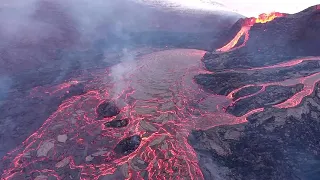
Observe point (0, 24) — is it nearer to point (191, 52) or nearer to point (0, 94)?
point (0, 94)

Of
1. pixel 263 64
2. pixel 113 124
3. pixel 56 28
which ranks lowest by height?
pixel 113 124

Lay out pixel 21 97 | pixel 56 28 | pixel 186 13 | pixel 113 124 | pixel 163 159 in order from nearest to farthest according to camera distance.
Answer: pixel 163 159
pixel 113 124
pixel 21 97
pixel 56 28
pixel 186 13

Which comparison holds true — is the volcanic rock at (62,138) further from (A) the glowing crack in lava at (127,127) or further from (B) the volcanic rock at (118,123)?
(B) the volcanic rock at (118,123)

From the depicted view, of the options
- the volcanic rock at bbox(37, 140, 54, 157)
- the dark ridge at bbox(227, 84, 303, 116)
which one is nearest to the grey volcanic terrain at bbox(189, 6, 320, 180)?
the dark ridge at bbox(227, 84, 303, 116)

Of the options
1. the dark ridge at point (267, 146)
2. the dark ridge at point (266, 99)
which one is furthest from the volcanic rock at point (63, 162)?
the dark ridge at point (266, 99)

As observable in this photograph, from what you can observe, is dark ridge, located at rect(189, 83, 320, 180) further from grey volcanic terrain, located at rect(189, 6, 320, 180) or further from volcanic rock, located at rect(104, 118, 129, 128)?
volcanic rock, located at rect(104, 118, 129, 128)

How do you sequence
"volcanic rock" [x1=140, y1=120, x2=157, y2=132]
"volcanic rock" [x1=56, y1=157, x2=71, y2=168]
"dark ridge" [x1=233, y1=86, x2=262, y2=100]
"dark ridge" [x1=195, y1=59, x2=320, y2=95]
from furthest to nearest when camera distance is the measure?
1. "dark ridge" [x1=195, y1=59, x2=320, y2=95]
2. "dark ridge" [x1=233, y1=86, x2=262, y2=100]
3. "volcanic rock" [x1=140, y1=120, x2=157, y2=132]
4. "volcanic rock" [x1=56, y1=157, x2=71, y2=168]

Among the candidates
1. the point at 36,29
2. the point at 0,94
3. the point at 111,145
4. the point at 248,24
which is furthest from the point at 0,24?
the point at 248,24
